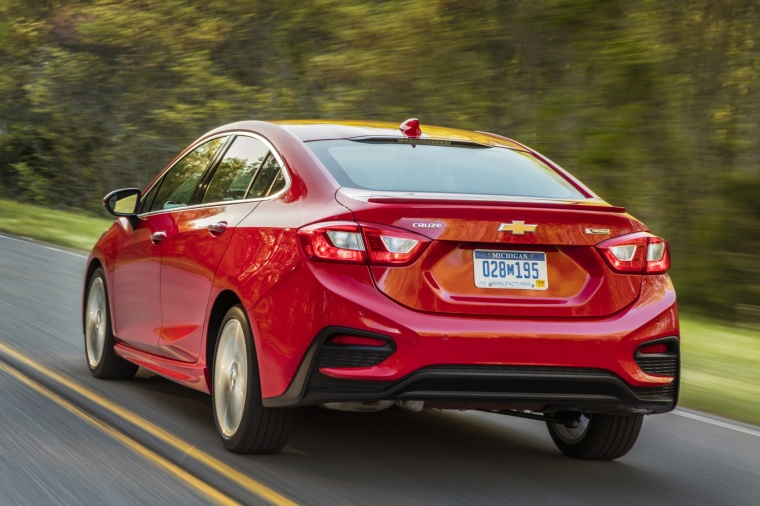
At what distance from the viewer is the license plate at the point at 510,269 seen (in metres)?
4.92

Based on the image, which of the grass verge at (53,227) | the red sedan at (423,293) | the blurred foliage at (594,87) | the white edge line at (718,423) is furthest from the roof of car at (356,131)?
the grass verge at (53,227)

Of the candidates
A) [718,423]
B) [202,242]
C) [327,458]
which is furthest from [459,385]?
[718,423]

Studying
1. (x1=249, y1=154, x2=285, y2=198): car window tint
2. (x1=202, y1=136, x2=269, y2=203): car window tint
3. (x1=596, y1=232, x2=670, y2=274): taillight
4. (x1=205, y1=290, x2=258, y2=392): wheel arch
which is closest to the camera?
(x1=596, y1=232, x2=670, y2=274): taillight

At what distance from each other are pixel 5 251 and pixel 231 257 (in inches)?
503

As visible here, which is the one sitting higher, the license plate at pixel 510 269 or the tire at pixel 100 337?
the license plate at pixel 510 269

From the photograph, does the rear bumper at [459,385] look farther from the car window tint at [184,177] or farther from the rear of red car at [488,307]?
the car window tint at [184,177]

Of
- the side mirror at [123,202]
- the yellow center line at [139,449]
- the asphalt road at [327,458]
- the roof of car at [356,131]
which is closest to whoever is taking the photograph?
the yellow center line at [139,449]

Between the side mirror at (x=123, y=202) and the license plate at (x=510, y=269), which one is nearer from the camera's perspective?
the license plate at (x=510, y=269)

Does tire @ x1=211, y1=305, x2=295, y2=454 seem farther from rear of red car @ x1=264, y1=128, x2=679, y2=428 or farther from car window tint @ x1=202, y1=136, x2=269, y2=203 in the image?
car window tint @ x1=202, y1=136, x2=269, y2=203

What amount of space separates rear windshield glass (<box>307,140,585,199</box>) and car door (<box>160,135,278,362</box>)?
49 centimetres

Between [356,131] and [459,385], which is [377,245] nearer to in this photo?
[459,385]

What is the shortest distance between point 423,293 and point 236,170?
1707 millimetres

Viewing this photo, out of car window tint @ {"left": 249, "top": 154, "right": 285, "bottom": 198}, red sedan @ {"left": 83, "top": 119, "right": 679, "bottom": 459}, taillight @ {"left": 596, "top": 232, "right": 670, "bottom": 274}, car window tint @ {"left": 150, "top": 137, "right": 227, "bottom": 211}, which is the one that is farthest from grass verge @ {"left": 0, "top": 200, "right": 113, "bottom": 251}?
taillight @ {"left": 596, "top": 232, "right": 670, "bottom": 274}

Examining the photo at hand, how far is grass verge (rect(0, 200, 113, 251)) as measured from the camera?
67.3ft
